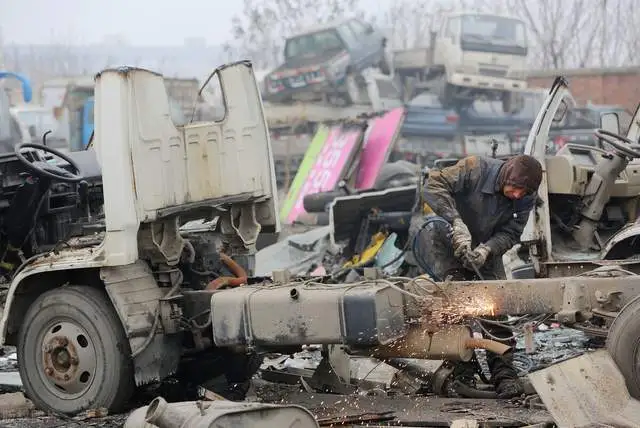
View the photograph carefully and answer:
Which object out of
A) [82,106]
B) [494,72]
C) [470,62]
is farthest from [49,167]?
[494,72]

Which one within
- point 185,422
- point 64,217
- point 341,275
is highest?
point 64,217

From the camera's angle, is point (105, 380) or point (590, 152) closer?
point (105, 380)

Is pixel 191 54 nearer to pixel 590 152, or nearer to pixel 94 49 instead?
pixel 94 49

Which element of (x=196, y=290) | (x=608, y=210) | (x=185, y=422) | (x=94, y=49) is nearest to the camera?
(x=185, y=422)

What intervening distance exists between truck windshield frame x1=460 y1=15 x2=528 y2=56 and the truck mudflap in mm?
21059

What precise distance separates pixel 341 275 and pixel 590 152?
2735 millimetres

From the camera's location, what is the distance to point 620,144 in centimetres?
891

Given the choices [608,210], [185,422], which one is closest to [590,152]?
[608,210]

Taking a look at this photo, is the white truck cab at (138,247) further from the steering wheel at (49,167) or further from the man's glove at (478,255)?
the man's glove at (478,255)

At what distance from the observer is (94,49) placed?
128125mm

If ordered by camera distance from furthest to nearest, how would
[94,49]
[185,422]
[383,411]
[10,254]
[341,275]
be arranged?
[94,49]
[341,275]
[10,254]
[383,411]
[185,422]

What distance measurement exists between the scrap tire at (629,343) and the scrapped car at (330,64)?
21415 millimetres

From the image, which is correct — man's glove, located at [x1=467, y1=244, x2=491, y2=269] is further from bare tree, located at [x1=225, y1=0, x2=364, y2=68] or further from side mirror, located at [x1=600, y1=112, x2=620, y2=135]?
bare tree, located at [x1=225, y1=0, x2=364, y2=68]

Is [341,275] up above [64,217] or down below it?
below
